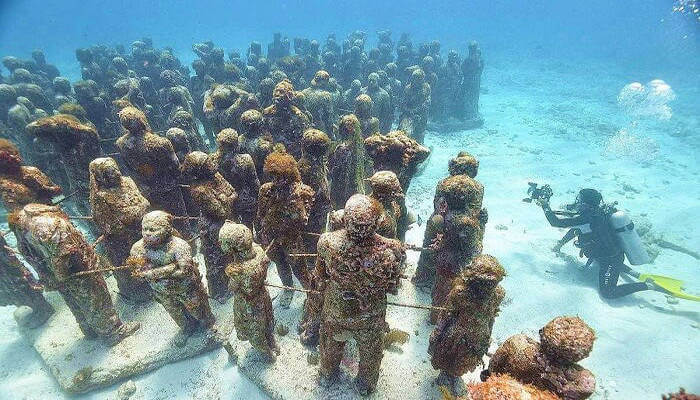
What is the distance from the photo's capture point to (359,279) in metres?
4.08

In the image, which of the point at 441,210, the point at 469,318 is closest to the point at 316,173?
the point at 441,210

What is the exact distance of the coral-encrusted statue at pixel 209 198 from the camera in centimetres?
622

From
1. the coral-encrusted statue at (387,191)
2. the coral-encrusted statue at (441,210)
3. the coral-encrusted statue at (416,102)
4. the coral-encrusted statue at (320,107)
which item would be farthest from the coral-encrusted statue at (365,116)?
the coral-encrusted statue at (387,191)

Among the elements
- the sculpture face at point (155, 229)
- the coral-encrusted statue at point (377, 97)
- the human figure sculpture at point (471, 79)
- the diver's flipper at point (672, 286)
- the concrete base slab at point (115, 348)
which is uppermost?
the human figure sculpture at point (471, 79)

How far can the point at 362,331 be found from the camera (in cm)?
457

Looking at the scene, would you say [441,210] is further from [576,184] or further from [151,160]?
[576,184]

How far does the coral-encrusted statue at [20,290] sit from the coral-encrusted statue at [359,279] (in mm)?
5790

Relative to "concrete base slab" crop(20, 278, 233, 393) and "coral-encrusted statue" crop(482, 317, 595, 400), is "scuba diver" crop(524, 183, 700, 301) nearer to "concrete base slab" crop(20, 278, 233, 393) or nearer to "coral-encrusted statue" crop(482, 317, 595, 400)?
"coral-encrusted statue" crop(482, 317, 595, 400)

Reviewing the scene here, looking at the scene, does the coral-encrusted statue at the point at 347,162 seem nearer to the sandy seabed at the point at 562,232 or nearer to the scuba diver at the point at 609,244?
the sandy seabed at the point at 562,232

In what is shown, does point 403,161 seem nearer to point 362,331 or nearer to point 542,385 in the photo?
point 362,331

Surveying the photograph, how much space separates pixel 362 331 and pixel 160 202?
559cm

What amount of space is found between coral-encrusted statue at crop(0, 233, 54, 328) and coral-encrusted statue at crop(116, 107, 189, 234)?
8.19 feet

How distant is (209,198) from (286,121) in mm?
3398

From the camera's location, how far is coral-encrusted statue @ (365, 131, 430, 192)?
687 cm
